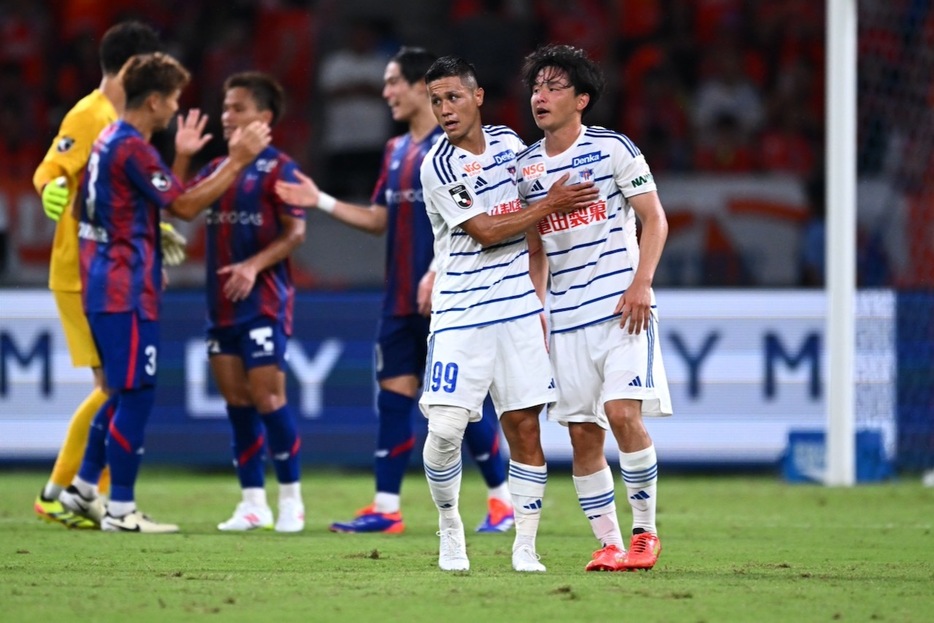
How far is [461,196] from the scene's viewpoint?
5871mm

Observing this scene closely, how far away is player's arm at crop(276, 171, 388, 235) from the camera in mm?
7711

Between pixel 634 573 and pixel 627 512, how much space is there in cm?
287

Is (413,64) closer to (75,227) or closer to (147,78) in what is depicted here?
(147,78)

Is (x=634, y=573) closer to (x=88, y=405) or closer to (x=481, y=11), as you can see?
(x=88, y=405)

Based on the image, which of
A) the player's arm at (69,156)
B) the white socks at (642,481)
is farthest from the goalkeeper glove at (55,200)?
the white socks at (642,481)

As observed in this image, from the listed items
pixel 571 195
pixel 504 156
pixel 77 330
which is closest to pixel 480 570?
pixel 571 195

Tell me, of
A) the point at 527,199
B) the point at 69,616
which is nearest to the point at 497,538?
the point at 527,199

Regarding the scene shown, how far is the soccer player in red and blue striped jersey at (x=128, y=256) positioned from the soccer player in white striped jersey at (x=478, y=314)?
186 cm

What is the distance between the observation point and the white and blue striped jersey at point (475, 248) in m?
5.89

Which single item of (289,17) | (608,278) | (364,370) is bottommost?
(364,370)

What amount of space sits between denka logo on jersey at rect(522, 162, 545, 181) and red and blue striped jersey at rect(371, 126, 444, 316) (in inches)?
71.3

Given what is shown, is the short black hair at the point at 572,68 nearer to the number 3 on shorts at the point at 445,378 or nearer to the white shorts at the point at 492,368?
the white shorts at the point at 492,368

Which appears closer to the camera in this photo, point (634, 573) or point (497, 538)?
point (634, 573)

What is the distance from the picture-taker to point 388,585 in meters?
5.54
